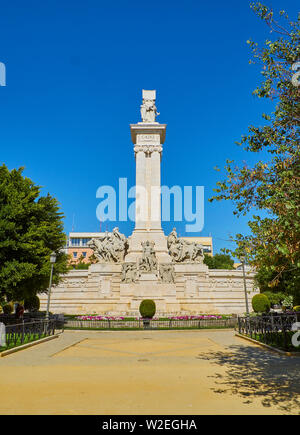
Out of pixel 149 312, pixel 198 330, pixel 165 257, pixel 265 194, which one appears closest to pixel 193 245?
pixel 165 257

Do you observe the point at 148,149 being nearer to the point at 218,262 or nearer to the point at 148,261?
the point at 148,261

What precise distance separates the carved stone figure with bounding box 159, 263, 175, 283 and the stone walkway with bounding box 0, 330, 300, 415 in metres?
19.1

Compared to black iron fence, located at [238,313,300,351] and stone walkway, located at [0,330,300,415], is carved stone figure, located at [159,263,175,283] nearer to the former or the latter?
black iron fence, located at [238,313,300,351]

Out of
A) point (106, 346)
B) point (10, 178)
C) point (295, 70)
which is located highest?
point (10, 178)

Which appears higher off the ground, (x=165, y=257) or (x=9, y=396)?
(x=165, y=257)

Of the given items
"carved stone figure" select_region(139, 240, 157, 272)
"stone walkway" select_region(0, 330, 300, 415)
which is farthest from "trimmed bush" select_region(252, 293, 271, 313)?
"stone walkway" select_region(0, 330, 300, 415)

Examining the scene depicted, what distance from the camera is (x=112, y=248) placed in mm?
38688

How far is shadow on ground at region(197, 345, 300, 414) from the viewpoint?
6.80 meters

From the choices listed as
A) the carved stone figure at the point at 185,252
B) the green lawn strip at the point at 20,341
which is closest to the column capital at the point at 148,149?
the carved stone figure at the point at 185,252

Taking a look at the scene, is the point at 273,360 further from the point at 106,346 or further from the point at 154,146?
the point at 154,146

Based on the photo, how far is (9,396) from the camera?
7.02 metres

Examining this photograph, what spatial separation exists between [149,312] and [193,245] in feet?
54.5
